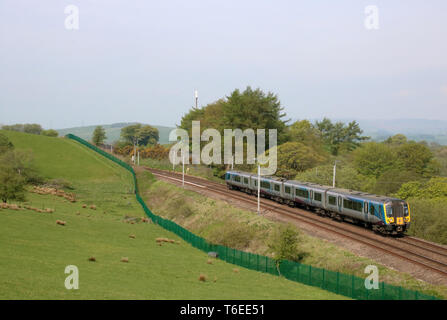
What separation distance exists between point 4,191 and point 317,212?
34563 millimetres

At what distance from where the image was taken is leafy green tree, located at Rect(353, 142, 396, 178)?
281 ft

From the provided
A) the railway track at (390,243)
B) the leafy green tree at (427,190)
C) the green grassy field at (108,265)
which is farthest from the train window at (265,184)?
the leafy green tree at (427,190)

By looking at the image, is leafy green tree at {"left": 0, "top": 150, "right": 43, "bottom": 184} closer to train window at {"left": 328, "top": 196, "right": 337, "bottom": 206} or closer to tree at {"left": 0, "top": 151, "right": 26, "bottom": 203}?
tree at {"left": 0, "top": 151, "right": 26, "bottom": 203}

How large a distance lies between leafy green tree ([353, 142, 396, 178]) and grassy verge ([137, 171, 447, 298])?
40.3 meters

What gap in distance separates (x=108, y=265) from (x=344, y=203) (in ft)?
76.0

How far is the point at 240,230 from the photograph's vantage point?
41562 millimetres

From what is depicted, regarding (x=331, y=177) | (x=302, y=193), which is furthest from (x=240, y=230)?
(x=331, y=177)

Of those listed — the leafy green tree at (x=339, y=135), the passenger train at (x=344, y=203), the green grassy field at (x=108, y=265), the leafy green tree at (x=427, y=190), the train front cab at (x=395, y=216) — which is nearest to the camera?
the green grassy field at (x=108, y=265)

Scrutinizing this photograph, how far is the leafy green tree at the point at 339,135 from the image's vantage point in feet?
431

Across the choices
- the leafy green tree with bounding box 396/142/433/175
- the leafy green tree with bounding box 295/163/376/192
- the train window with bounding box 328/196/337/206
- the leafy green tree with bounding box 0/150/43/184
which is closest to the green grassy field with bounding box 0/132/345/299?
the train window with bounding box 328/196/337/206

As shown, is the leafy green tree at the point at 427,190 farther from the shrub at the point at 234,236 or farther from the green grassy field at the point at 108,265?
the green grassy field at the point at 108,265

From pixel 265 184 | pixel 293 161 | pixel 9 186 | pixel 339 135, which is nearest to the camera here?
pixel 9 186

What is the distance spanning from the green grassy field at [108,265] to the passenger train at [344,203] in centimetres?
1189

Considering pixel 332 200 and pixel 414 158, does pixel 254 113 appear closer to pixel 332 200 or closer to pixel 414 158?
pixel 414 158
